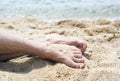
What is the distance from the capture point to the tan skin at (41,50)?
2.36 m

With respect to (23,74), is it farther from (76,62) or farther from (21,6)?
(21,6)

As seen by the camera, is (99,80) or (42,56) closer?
(99,80)

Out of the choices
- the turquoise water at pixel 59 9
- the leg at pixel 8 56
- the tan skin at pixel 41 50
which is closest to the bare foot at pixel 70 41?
the tan skin at pixel 41 50

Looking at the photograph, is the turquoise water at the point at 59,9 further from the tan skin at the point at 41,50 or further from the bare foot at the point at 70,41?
the tan skin at the point at 41,50

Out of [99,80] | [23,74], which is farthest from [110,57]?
[23,74]

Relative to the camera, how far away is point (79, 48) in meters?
2.71

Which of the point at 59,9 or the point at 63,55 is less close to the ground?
the point at 63,55

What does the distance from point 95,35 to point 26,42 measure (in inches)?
48.2

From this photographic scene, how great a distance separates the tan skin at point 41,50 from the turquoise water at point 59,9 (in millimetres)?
2459

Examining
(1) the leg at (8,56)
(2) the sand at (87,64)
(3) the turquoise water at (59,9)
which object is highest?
(1) the leg at (8,56)

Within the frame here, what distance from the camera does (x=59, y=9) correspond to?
563 cm

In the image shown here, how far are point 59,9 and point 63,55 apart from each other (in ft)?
10.6

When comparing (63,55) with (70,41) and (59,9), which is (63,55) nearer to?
(70,41)

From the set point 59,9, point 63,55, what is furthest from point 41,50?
point 59,9
